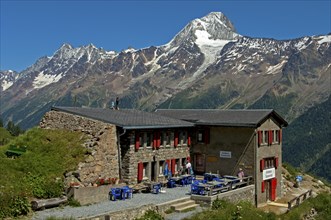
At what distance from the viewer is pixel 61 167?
30.7m

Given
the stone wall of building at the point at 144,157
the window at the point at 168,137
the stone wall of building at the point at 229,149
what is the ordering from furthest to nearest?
the stone wall of building at the point at 229,149
the window at the point at 168,137
the stone wall of building at the point at 144,157

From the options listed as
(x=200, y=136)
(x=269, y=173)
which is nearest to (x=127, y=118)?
(x=200, y=136)

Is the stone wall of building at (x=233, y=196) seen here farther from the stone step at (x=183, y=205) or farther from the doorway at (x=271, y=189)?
the doorway at (x=271, y=189)

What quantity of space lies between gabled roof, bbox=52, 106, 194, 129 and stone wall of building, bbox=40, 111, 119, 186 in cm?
53

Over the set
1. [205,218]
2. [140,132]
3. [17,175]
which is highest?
[140,132]

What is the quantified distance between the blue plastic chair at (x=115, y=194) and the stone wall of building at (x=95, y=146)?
1615mm

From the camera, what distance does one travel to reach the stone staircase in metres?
29.6

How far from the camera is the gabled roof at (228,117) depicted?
40656 millimetres

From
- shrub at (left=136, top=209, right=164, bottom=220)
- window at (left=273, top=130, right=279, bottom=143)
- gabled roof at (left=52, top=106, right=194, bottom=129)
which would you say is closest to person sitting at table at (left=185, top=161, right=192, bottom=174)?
gabled roof at (left=52, top=106, right=194, bottom=129)

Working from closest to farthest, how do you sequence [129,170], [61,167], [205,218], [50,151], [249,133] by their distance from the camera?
[205,218] → [61,167] → [50,151] → [129,170] → [249,133]

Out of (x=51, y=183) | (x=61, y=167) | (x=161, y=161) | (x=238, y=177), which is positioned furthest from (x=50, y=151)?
(x=238, y=177)

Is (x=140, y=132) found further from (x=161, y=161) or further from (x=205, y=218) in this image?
(x=205, y=218)

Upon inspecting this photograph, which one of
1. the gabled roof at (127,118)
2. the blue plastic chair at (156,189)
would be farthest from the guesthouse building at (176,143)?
the blue plastic chair at (156,189)

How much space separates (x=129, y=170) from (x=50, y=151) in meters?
6.12
